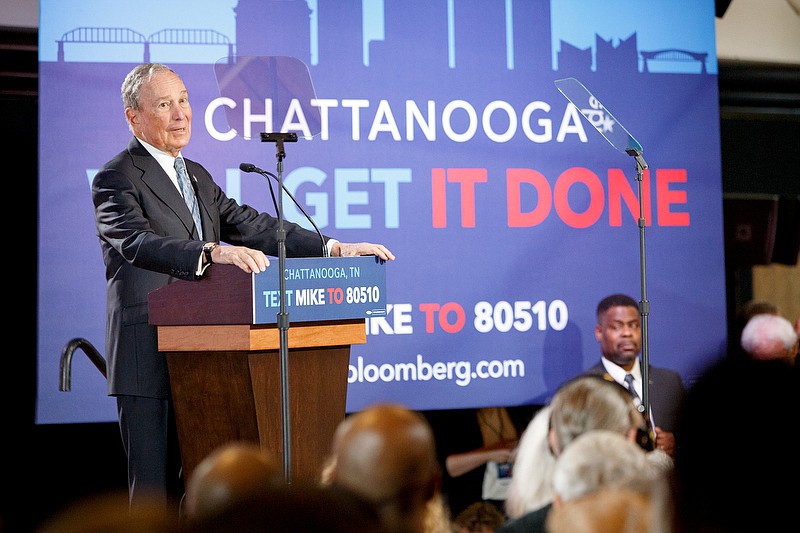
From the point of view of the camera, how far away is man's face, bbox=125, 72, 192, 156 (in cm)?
355

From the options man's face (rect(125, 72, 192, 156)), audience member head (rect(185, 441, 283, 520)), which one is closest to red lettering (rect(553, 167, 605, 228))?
man's face (rect(125, 72, 192, 156))

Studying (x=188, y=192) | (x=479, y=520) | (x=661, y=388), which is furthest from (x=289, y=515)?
(x=661, y=388)

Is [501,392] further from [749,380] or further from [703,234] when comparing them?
[749,380]

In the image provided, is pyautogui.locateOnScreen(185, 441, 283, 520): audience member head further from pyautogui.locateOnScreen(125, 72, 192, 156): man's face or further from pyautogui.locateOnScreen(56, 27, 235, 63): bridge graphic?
pyautogui.locateOnScreen(56, 27, 235, 63): bridge graphic

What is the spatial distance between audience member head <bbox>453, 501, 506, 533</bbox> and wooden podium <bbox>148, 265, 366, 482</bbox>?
1.22 meters

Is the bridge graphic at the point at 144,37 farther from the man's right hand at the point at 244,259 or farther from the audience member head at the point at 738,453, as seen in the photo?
the audience member head at the point at 738,453

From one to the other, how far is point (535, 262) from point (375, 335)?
996mm

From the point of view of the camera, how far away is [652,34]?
18.3 ft

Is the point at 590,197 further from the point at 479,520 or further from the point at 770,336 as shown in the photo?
the point at 479,520

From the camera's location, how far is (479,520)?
13.8 ft

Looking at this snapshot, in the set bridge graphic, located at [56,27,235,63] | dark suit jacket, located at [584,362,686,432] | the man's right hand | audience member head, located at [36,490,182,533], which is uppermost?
bridge graphic, located at [56,27,235,63]

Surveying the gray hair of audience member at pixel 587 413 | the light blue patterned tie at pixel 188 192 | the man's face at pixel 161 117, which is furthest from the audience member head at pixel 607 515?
the man's face at pixel 161 117

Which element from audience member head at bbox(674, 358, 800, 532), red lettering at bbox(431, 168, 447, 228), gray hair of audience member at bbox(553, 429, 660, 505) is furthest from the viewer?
red lettering at bbox(431, 168, 447, 228)

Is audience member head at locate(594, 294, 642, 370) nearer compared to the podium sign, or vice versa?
the podium sign
